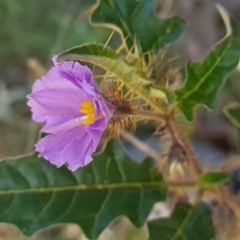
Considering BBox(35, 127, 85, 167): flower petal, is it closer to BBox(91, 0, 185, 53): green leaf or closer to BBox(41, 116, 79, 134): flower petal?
BBox(41, 116, 79, 134): flower petal

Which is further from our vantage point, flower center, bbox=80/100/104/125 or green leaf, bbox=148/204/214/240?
green leaf, bbox=148/204/214/240

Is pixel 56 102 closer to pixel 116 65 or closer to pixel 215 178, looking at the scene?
pixel 116 65

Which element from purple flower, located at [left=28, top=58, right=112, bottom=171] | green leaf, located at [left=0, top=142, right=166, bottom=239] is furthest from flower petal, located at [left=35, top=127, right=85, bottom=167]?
green leaf, located at [left=0, top=142, right=166, bottom=239]

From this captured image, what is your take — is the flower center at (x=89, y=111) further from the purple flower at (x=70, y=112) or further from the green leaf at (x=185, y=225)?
the green leaf at (x=185, y=225)

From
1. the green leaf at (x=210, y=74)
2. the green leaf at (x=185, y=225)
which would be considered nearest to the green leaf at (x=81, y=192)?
the green leaf at (x=185, y=225)

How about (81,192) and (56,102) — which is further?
(81,192)

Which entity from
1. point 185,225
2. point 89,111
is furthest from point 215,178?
point 89,111

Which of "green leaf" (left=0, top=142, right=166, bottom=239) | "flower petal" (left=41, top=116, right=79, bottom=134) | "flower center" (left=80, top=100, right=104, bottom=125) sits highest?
"flower center" (left=80, top=100, right=104, bottom=125)
